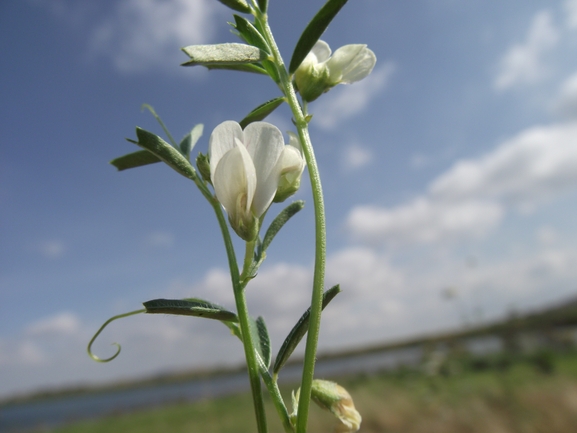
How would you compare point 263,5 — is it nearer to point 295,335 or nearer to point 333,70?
point 333,70

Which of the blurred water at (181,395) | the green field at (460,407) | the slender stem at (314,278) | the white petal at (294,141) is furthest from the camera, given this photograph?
the blurred water at (181,395)

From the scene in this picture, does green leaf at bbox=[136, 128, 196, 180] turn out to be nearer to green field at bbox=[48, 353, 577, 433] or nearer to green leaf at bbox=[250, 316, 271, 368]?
green leaf at bbox=[250, 316, 271, 368]

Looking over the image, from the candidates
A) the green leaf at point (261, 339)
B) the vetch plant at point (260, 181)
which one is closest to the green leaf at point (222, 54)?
the vetch plant at point (260, 181)

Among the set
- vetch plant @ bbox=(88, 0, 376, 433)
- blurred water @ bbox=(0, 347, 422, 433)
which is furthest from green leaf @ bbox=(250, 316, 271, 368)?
blurred water @ bbox=(0, 347, 422, 433)

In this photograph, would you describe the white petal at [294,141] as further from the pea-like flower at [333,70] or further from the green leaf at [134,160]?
the green leaf at [134,160]

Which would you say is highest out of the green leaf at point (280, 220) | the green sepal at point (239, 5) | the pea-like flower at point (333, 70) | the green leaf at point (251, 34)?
the green sepal at point (239, 5)

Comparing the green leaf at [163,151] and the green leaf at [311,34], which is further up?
the green leaf at [311,34]

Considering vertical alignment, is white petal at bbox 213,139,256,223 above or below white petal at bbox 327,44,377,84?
below
